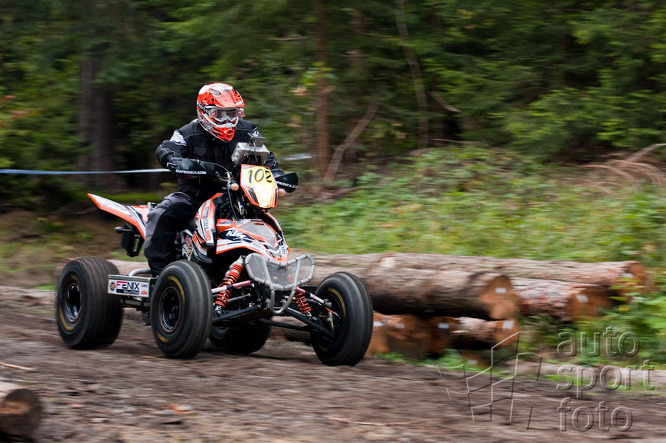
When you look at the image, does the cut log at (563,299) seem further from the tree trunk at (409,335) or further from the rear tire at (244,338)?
the rear tire at (244,338)

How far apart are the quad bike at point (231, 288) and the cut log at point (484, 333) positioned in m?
1.51

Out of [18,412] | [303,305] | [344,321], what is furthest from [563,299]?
[18,412]

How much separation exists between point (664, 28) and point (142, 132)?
35.4 ft

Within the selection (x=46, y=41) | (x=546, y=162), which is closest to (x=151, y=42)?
(x=46, y=41)

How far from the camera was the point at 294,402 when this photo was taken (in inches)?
201

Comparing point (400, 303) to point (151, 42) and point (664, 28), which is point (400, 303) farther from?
point (151, 42)

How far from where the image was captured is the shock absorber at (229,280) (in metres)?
6.70

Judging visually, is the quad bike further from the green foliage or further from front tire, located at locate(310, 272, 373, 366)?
the green foliage

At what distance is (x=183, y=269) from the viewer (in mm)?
6535

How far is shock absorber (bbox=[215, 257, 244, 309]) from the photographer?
670cm

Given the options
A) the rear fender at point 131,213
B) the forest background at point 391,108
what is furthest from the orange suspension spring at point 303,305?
the forest background at point 391,108

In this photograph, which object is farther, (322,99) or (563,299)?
(322,99)

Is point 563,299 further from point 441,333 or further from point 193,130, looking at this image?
point 193,130

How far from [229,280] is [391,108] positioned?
8666 millimetres
